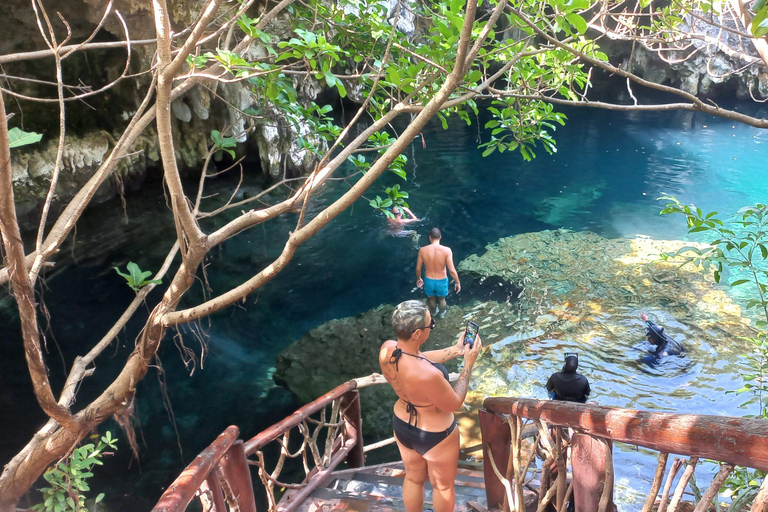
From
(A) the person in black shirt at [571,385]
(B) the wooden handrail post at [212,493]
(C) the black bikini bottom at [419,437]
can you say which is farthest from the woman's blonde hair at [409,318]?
(A) the person in black shirt at [571,385]

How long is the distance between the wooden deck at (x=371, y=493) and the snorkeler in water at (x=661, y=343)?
382cm

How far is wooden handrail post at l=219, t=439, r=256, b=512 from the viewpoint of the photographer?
2.41 m

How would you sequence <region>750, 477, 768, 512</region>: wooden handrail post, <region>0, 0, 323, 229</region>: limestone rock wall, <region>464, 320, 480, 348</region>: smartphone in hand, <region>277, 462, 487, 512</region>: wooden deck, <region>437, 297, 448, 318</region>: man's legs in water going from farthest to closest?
<region>437, 297, 448, 318</region>: man's legs in water < <region>0, 0, 323, 229</region>: limestone rock wall < <region>277, 462, 487, 512</region>: wooden deck < <region>464, 320, 480, 348</region>: smartphone in hand < <region>750, 477, 768, 512</region>: wooden handrail post

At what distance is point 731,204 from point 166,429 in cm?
1388

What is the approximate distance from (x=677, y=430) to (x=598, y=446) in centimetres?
48

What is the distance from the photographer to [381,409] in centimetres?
624

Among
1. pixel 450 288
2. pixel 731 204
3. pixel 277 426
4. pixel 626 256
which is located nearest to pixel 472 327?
pixel 277 426

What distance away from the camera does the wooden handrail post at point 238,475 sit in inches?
94.9

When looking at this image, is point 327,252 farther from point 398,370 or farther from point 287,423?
point 398,370

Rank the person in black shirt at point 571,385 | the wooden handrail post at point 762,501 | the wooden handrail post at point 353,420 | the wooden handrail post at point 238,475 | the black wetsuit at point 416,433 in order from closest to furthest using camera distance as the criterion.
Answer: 1. the wooden handrail post at point 762,501
2. the wooden handrail post at point 238,475
3. the black wetsuit at point 416,433
4. the wooden handrail post at point 353,420
5. the person in black shirt at point 571,385

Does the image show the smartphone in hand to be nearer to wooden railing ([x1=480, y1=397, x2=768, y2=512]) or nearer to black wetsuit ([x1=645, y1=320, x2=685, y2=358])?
wooden railing ([x1=480, y1=397, x2=768, y2=512])

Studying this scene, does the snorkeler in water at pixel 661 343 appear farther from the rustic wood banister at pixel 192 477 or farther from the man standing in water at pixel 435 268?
the rustic wood banister at pixel 192 477

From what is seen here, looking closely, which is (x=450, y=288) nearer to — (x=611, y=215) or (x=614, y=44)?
(x=611, y=215)

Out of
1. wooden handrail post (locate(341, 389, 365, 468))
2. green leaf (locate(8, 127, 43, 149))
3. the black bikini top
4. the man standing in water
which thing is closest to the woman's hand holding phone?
the black bikini top
